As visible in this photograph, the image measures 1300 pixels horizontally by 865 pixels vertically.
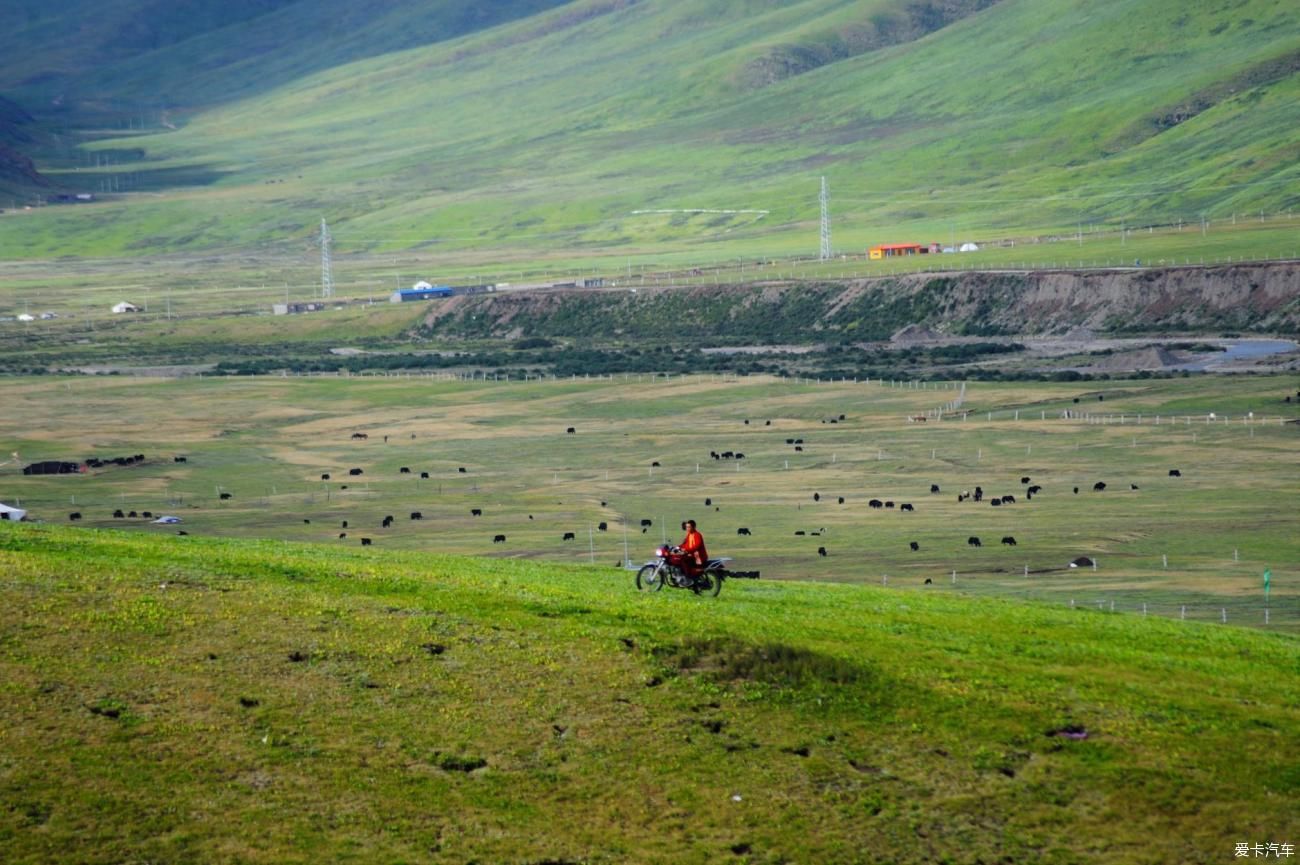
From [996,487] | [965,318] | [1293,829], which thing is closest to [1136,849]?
[1293,829]

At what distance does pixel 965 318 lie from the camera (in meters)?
176

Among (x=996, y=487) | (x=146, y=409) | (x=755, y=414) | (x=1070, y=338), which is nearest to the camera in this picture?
(x=996, y=487)

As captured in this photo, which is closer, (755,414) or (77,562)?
(77,562)

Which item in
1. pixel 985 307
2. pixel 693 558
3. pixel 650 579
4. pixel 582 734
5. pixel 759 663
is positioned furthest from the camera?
pixel 985 307

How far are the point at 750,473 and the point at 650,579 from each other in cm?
5781

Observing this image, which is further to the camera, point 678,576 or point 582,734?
point 678,576

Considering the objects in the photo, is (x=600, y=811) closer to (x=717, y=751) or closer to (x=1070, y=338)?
(x=717, y=751)

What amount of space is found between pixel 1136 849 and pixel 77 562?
18.1 meters

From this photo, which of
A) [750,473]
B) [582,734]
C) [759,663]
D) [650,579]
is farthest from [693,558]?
[750,473]

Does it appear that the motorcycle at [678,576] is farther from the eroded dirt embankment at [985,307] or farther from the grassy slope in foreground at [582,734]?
the eroded dirt embankment at [985,307]

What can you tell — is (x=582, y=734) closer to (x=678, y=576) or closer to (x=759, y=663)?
(x=759, y=663)

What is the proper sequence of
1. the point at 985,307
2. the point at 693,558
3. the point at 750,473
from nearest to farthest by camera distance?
the point at 693,558 → the point at 750,473 → the point at 985,307

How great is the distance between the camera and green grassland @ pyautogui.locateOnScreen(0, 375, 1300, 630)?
204 ft

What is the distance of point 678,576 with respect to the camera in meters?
33.7
